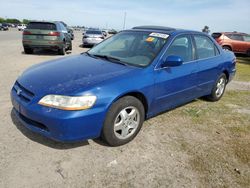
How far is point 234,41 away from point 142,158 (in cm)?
1594

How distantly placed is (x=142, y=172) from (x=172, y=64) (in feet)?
5.45

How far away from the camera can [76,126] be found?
2797 mm

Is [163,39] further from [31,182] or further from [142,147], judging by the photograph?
[31,182]

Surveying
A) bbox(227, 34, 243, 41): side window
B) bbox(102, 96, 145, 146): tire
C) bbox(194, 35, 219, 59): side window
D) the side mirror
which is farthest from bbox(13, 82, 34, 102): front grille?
bbox(227, 34, 243, 41): side window

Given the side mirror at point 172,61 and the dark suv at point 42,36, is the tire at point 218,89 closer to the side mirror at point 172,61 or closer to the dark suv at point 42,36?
the side mirror at point 172,61

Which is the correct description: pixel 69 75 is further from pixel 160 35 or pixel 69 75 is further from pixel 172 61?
pixel 160 35

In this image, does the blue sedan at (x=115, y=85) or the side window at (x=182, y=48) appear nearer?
the blue sedan at (x=115, y=85)

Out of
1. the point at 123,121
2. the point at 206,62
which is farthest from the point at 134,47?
the point at 206,62

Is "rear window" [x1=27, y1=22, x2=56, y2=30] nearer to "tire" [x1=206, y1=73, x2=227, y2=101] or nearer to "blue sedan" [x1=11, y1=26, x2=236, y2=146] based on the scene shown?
"blue sedan" [x1=11, y1=26, x2=236, y2=146]

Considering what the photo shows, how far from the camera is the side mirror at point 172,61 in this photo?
11.9 feet

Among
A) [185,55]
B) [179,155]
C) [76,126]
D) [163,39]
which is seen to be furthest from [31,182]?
[185,55]

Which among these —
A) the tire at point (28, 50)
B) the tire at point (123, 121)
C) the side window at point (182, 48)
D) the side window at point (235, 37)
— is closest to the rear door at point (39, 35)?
the tire at point (28, 50)

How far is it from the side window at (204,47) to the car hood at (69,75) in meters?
1.81

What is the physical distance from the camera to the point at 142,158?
3.10m
